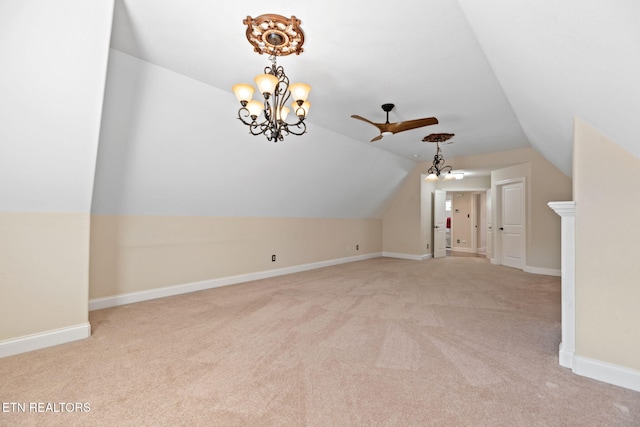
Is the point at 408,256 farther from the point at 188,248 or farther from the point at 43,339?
the point at 43,339

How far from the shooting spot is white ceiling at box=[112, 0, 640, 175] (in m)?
1.41

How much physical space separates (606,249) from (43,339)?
4.63m

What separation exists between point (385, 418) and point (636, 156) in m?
2.45

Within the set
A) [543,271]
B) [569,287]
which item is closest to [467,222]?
[543,271]

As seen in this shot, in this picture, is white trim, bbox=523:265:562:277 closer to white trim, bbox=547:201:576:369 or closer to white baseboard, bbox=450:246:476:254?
white baseboard, bbox=450:246:476:254

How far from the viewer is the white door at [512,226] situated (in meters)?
6.61

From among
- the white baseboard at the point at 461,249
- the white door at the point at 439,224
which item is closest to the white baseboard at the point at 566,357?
the white door at the point at 439,224

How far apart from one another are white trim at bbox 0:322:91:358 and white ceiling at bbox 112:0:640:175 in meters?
2.61

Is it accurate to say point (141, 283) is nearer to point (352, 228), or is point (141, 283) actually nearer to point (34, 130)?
point (34, 130)

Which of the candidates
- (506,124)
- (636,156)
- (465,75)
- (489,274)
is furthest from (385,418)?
(489,274)

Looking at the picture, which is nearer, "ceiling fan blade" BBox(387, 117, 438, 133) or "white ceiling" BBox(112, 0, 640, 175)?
"white ceiling" BBox(112, 0, 640, 175)

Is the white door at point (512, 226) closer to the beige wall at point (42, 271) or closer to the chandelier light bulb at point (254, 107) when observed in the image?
the chandelier light bulb at point (254, 107)

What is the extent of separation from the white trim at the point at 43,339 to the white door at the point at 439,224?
792 centimetres

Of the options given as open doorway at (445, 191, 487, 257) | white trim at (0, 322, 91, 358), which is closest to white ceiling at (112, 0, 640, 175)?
white trim at (0, 322, 91, 358)
